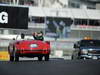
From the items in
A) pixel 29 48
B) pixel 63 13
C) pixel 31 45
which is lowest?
pixel 29 48

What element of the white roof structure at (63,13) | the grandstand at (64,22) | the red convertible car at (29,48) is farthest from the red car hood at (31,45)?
the white roof structure at (63,13)

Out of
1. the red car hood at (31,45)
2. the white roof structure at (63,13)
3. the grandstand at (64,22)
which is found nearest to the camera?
the red car hood at (31,45)

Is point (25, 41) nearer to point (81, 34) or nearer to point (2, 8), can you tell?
point (2, 8)

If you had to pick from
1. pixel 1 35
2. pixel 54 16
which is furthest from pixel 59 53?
pixel 54 16

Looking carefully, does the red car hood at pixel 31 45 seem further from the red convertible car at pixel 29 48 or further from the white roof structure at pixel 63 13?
the white roof structure at pixel 63 13

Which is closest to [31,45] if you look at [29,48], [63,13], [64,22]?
[29,48]

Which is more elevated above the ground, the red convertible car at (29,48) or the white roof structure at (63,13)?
the white roof structure at (63,13)

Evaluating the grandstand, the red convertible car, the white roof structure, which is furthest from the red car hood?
the white roof structure

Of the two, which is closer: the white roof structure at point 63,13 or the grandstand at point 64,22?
the grandstand at point 64,22

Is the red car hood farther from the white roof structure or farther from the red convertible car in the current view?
the white roof structure

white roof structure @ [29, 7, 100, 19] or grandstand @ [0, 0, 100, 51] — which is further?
white roof structure @ [29, 7, 100, 19]

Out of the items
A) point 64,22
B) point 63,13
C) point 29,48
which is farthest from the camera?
point 63,13

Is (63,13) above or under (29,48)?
above

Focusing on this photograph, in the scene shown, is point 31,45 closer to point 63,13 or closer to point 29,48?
point 29,48
